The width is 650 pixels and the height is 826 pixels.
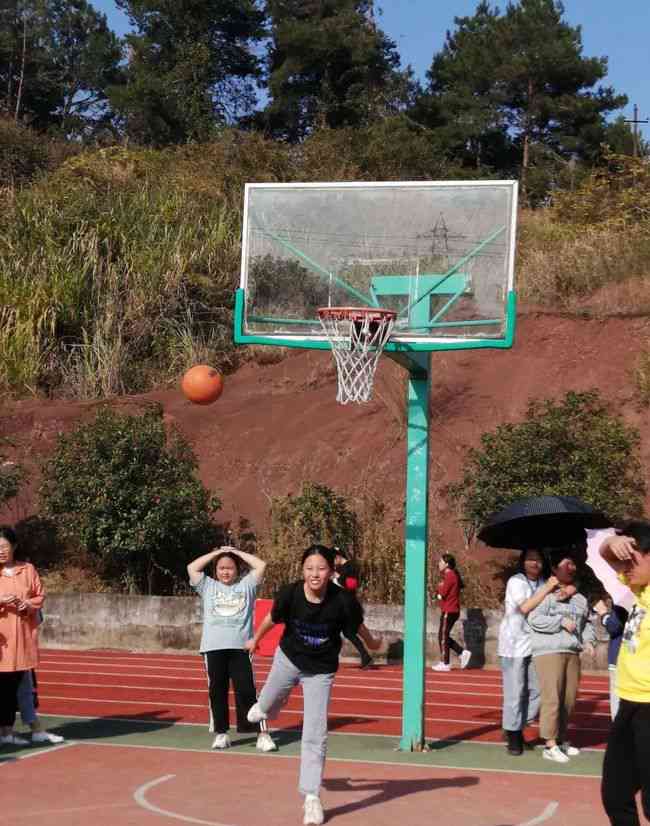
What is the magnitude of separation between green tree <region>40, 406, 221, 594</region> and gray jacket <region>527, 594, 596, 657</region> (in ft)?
35.7

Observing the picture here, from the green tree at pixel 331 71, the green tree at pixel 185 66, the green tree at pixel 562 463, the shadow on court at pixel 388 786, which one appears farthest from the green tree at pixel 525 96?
the shadow on court at pixel 388 786

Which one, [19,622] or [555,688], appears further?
[19,622]

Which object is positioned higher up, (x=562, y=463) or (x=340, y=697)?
(x=562, y=463)

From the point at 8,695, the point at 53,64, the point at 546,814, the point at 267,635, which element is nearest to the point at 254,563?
the point at 8,695

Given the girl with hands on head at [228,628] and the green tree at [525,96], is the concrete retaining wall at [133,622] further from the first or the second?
the green tree at [525,96]

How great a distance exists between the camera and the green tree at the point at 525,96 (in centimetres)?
4650

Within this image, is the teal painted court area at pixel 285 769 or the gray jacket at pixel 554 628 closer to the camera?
the teal painted court area at pixel 285 769

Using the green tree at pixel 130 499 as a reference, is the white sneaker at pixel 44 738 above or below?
below

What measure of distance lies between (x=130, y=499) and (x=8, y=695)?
10.1 m

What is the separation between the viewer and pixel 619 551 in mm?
6262

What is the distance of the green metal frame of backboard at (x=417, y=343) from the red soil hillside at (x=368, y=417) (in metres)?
12.1

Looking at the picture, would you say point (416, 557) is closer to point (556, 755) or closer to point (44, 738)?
point (556, 755)

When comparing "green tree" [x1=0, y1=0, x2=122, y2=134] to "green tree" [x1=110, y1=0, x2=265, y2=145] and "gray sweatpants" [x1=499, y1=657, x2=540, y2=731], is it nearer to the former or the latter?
"green tree" [x1=110, y1=0, x2=265, y2=145]

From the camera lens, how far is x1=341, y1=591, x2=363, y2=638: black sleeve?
326 inches
